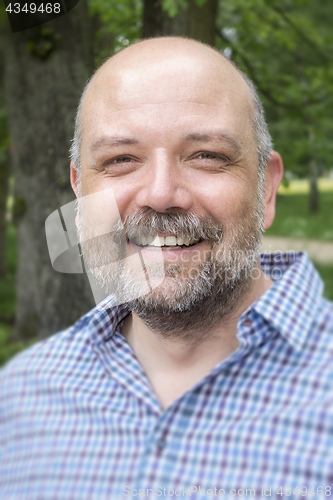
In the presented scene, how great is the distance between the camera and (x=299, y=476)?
3.56 feet

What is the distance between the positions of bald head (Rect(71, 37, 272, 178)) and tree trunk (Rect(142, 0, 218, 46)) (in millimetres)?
867

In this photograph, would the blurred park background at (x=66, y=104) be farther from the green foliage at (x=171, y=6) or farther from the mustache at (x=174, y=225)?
the mustache at (x=174, y=225)

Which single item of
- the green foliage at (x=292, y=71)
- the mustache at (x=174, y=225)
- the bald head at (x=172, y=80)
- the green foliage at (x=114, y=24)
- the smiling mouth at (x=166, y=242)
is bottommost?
the green foliage at (x=292, y=71)

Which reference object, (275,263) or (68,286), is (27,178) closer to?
(68,286)

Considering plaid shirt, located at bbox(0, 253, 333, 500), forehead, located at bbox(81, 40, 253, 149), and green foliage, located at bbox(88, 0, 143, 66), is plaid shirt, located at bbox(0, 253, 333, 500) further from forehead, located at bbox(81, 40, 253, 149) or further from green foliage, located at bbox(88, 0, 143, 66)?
green foliage, located at bbox(88, 0, 143, 66)

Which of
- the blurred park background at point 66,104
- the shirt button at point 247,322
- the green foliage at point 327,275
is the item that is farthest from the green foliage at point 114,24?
the green foliage at point 327,275

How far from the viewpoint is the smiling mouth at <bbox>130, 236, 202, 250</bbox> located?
1.27 metres

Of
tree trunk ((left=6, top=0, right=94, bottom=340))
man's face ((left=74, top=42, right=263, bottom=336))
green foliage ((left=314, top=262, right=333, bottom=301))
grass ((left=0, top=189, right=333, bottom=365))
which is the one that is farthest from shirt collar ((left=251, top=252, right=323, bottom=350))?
green foliage ((left=314, top=262, right=333, bottom=301))

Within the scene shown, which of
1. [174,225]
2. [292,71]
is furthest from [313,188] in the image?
[174,225]

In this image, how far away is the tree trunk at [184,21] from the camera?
7.07 feet

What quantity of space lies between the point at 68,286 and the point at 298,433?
4.15ft

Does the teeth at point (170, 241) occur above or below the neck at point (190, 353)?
above

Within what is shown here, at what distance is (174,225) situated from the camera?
1.25 metres

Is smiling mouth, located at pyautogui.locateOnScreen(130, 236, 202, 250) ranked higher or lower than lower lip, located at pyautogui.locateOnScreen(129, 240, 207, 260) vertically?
higher
